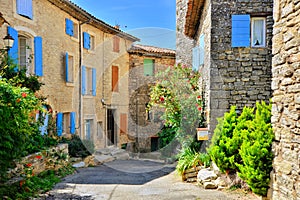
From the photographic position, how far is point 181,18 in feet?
48.6

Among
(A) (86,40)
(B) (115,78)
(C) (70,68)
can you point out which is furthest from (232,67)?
(B) (115,78)

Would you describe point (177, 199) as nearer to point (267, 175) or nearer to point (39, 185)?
point (267, 175)

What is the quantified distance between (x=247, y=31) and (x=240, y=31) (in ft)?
0.55

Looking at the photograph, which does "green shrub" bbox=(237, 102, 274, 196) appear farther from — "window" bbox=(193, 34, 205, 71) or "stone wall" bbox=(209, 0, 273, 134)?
"window" bbox=(193, 34, 205, 71)

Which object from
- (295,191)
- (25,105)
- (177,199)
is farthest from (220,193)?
(25,105)

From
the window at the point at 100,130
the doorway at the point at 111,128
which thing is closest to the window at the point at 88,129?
the window at the point at 100,130

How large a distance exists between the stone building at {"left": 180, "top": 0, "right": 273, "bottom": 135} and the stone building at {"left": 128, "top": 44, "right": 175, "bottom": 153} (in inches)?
394

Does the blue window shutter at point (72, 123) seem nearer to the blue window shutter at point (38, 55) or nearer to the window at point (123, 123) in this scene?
the blue window shutter at point (38, 55)

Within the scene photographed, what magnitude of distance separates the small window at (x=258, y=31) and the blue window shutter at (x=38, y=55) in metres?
6.77

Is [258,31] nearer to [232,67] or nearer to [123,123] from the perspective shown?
[232,67]

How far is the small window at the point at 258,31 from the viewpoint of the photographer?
25.2 feet

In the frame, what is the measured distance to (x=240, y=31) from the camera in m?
7.64

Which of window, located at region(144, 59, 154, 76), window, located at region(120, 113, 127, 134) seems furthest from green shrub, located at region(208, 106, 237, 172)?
window, located at region(144, 59, 154, 76)

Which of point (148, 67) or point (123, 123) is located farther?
point (148, 67)
